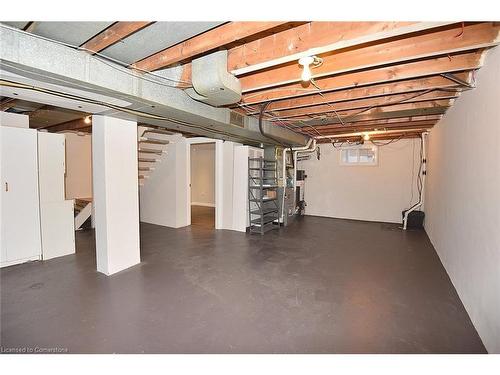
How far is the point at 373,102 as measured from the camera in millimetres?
2914

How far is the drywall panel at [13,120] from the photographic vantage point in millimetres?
3149

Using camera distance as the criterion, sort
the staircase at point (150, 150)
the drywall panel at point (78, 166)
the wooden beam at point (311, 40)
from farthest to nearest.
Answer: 1. the drywall panel at point (78, 166)
2. the staircase at point (150, 150)
3. the wooden beam at point (311, 40)

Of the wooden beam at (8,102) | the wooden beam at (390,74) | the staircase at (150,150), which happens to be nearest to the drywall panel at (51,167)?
the wooden beam at (8,102)

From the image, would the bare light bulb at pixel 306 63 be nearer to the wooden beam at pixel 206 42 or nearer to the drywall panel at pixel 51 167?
the wooden beam at pixel 206 42

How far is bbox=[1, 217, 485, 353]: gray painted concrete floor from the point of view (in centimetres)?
A: 172

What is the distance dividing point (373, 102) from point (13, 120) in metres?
4.77

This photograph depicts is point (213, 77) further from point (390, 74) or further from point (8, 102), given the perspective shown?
point (8, 102)

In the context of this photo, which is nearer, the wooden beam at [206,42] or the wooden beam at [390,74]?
the wooden beam at [206,42]

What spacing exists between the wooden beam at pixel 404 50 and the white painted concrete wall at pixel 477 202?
0.22 meters

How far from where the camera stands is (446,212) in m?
2.99

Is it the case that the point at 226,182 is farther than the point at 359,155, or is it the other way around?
the point at 359,155

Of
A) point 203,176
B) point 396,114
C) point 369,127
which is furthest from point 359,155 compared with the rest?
point 203,176
